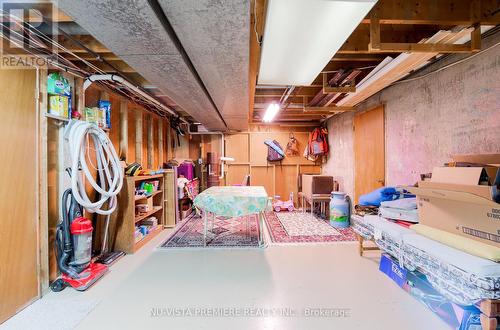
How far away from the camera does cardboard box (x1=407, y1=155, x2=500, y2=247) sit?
1.51m

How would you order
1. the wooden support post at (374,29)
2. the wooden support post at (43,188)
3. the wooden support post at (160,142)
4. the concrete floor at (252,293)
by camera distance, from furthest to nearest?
1. the wooden support post at (160,142)
2. the wooden support post at (43,188)
3. the wooden support post at (374,29)
4. the concrete floor at (252,293)

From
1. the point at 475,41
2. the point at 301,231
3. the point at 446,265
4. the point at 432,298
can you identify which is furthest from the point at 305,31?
the point at 301,231

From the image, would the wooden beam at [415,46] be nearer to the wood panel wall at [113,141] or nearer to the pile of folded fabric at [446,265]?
the pile of folded fabric at [446,265]

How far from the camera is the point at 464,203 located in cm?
168

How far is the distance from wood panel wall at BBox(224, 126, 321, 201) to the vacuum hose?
4.00 m

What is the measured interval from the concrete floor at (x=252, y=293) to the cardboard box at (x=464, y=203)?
33.3 inches

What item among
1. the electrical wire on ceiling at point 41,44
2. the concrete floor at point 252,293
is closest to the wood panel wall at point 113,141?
the electrical wire on ceiling at point 41,44

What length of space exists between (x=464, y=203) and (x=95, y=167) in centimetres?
397

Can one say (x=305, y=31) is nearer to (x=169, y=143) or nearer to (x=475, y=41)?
(x=475, y=41)

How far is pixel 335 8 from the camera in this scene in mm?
1497

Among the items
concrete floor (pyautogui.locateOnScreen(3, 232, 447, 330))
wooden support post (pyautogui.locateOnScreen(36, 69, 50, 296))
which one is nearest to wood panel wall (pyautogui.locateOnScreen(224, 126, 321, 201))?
concrete floor (pyautogui.locateOnScreen(3, 232, 447, 330))

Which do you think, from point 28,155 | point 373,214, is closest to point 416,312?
point 373,214

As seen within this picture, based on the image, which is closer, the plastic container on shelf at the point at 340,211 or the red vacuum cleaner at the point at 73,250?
the red vacuum cleaner at the point at 73,250

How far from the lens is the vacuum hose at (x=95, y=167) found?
241cm
